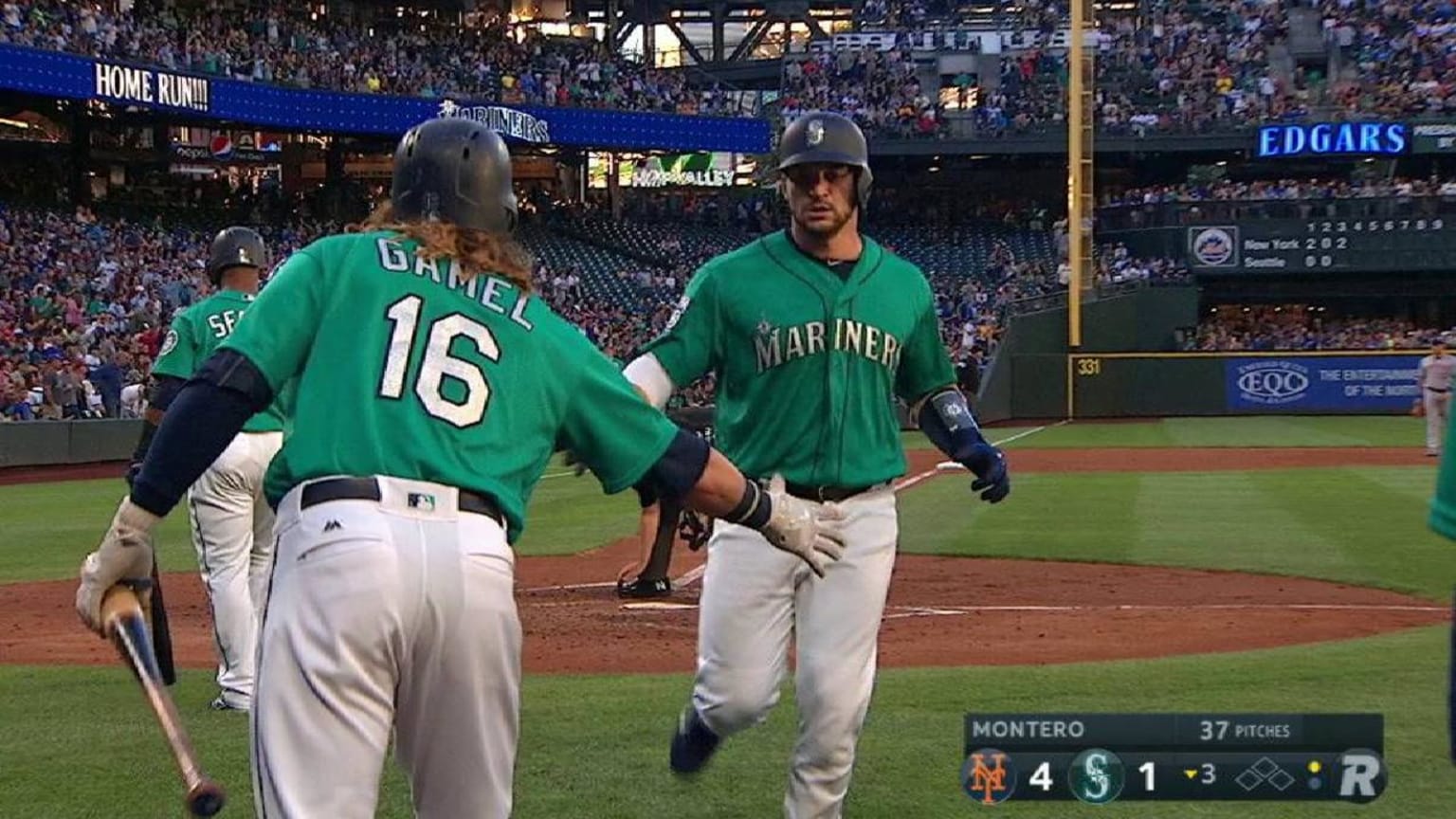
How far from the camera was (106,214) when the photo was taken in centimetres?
3900

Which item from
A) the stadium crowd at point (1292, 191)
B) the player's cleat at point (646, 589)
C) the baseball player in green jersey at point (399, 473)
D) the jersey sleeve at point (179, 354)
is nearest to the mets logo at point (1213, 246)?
the stadium crowd at point (1292, 191)

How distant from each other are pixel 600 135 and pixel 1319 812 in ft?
140

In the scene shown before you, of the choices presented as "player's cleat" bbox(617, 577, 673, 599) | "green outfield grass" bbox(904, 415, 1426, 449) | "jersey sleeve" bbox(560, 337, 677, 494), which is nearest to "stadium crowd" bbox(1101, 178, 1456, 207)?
"green outfield grass" bbox(904, 415, 1426, 449)

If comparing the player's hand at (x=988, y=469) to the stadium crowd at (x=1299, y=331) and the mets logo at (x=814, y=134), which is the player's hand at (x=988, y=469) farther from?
the stadium crowd at (x=1299, y=331)

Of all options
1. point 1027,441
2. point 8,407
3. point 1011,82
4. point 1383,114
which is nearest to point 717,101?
point 1011,82

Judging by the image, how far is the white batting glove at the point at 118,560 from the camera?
394 centimetres

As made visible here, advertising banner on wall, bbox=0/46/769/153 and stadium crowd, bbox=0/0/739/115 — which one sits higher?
stadium crowd, bbox=0/0/739/115

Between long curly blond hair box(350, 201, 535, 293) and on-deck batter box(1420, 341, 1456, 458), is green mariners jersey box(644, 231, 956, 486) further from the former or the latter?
on-deck batter box(1420, 341, 1456, 458)

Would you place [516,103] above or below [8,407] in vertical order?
above

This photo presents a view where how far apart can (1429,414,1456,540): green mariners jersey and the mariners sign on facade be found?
133ft

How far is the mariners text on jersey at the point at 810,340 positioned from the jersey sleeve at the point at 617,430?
165 centimetres

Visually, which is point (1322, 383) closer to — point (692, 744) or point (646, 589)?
point (646, 589)

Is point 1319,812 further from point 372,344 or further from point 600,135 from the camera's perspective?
point 600,135

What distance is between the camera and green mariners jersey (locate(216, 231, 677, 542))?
379 centimetres
